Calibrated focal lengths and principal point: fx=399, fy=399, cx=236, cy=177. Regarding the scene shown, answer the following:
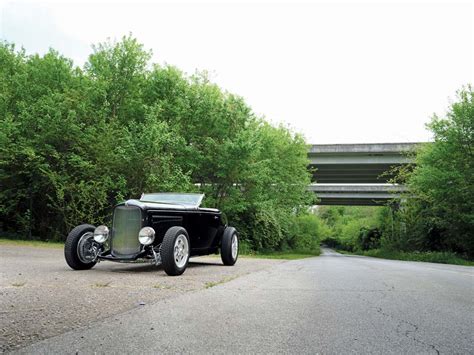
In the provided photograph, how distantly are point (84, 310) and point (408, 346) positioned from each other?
9.97 feet

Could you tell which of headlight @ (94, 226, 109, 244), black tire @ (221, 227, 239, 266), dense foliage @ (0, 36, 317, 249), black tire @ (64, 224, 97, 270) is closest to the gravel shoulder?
black tire @ (64, 224, 97, 270)

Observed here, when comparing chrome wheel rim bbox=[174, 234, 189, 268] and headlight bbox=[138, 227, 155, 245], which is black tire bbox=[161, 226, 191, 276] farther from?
headlight bbox=[138, 227, 155, 245]

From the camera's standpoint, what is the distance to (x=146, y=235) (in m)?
7.87

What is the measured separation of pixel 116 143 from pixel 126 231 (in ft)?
48.4

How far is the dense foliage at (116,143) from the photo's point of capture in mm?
20188

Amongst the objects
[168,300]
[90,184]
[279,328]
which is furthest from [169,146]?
[279,328]

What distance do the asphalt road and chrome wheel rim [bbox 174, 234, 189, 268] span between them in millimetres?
2302

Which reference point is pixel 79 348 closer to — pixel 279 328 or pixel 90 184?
pixel 279 328

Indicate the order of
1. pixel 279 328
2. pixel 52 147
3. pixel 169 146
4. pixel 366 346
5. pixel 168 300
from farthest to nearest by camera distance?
pixel 169 146
pixel 52 147
pixel 168 300
pixel 279 328
pixel 366 346

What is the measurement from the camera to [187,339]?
315cm

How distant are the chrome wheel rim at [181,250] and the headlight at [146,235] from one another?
52 cm

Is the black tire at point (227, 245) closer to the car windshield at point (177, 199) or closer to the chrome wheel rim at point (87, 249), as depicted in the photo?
the car windshield at point (177, 199)

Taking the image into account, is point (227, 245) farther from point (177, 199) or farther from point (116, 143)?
point (116, 143)

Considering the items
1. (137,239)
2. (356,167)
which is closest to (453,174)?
(356,167)
